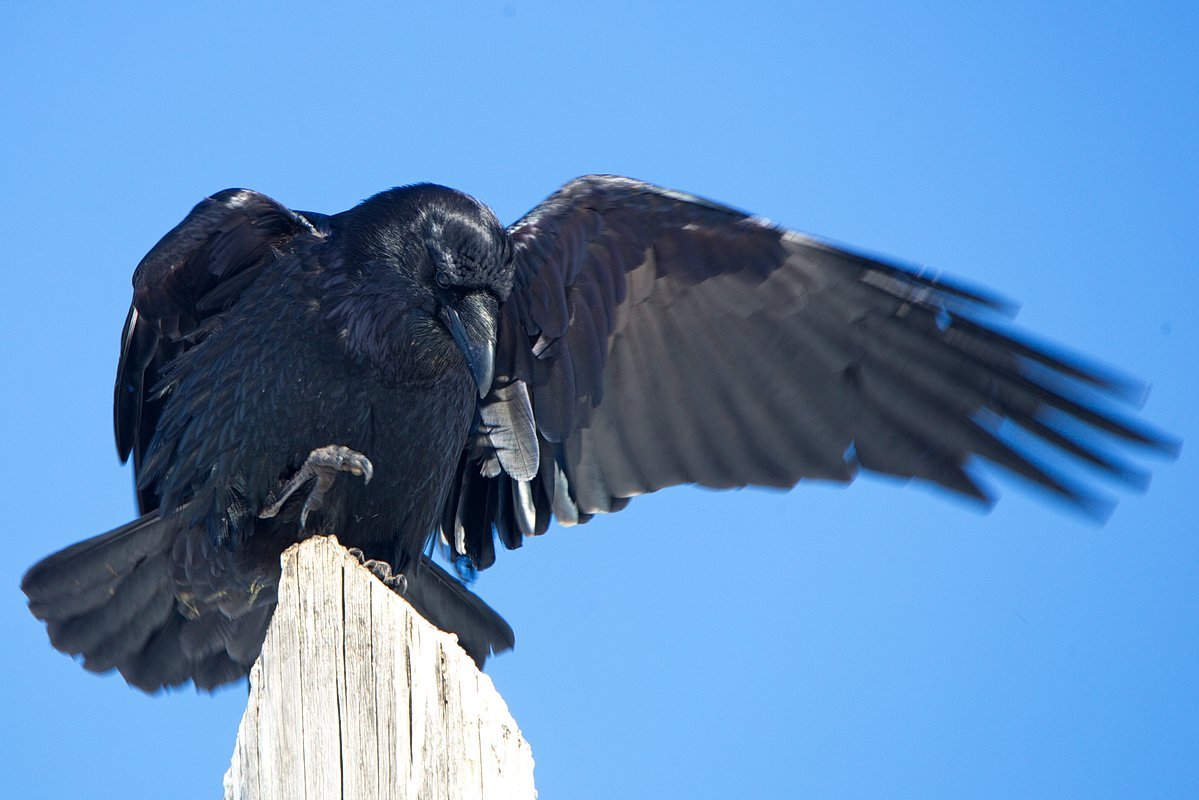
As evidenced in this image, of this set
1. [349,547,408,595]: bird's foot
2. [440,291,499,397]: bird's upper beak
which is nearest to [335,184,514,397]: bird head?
[440,291,499,397]: bird's upper beak

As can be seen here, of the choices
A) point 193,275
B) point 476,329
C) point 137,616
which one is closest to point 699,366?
point 476,329

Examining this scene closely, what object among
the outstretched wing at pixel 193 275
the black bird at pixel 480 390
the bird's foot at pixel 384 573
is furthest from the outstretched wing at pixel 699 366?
the outstretched wing at pixel 193 275

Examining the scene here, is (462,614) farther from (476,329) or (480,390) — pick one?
(476,329)

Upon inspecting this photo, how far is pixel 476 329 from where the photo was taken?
17.1 feet

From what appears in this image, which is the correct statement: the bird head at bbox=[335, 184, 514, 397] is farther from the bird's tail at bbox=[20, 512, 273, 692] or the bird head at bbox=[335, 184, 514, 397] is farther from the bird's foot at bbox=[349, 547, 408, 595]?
the bird's tail at bbox=[20, 512, 273, 692]

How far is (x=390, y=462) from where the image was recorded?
208 inches

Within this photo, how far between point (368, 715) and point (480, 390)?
2334 mm

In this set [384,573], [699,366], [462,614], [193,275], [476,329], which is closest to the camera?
[384,573]

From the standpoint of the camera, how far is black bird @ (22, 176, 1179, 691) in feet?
17.2

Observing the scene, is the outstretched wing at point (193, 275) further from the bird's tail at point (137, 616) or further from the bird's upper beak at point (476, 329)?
the bird's upper beak at point (476, 329)

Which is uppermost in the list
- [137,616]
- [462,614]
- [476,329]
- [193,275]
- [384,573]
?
[193,275]

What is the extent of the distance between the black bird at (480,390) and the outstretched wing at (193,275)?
13mm

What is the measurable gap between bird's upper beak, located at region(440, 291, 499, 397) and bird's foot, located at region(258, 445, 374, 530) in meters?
0.55

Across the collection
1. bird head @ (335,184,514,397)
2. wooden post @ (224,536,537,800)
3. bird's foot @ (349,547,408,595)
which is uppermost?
bird head @ (335,184,514,397)
